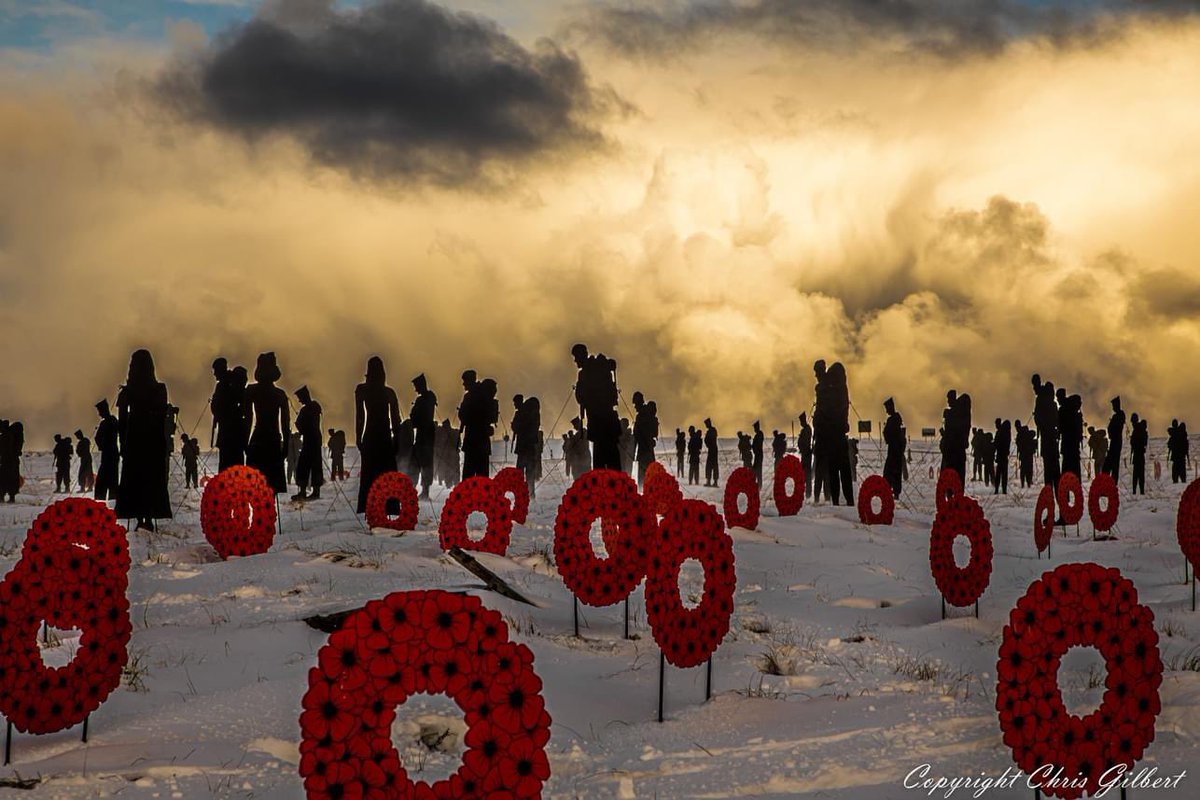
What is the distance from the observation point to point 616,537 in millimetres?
7680

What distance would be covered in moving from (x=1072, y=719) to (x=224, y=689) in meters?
4.57

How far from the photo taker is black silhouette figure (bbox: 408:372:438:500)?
19.7m

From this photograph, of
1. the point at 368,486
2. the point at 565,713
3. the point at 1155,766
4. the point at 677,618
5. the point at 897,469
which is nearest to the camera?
the point at 1155,766

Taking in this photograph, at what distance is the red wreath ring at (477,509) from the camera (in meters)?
9.96

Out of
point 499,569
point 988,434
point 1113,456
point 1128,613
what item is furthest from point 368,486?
point 988,434

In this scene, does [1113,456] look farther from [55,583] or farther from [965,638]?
[55,583]

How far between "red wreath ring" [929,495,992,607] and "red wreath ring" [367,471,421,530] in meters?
6.80

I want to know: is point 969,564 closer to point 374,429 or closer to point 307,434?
point 374,429

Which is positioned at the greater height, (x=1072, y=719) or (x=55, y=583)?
(x=55, y=583)

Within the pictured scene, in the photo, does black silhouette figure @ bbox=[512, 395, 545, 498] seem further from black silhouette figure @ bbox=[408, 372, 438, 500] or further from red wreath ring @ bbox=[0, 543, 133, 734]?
red wreath ring @ bbox=[0, 543, 133, 734]

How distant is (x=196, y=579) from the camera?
8781 mm

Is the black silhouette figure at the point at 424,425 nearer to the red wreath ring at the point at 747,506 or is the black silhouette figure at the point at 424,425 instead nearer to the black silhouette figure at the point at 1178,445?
the red wreath ring at the point at 747,506

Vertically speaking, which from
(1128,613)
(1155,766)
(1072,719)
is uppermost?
(1128,613)

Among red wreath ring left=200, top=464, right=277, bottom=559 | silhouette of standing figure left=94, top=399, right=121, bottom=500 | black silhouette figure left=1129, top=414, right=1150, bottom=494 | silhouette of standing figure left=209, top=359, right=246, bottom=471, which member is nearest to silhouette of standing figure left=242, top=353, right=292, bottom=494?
silhouette of standing figure left=209, top=359, right=246, bottom=471
